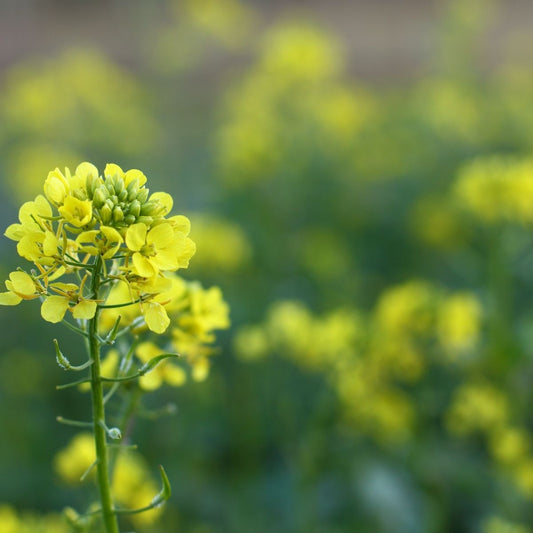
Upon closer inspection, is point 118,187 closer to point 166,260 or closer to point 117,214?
point 117,214

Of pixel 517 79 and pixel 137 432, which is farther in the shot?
pixel 517 79

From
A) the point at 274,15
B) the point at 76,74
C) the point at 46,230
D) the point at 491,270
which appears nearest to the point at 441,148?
the point at 491,270

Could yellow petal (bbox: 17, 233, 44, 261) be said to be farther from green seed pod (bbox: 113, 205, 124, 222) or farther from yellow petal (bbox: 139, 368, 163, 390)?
yellow petal (bbox: 139, 368, 163, 390)

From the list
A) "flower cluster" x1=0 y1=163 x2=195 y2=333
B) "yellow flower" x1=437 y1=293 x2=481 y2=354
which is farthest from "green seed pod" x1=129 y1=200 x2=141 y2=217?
"yellow flower" x1=437 y1=293 x2=481 y2=354

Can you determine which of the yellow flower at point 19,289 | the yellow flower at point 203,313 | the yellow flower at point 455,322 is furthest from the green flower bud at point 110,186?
the yellow flower at point 455,322

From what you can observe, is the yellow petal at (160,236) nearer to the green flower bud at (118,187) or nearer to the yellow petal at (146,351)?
the green flower bud at (118,187)

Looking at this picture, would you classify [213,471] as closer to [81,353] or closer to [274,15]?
[81,353]

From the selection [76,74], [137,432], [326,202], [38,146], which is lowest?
[137,432]
